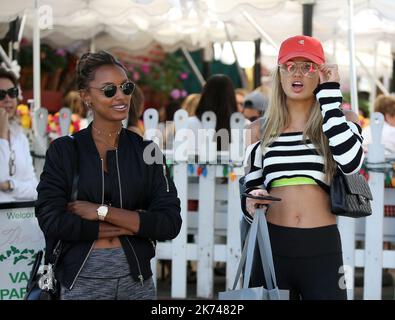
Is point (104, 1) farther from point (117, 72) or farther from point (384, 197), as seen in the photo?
point (117, 72)

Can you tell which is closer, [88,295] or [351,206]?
[88,295]

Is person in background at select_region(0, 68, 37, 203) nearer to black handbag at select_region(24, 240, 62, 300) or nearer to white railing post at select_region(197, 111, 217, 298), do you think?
white railing post at select_region(197, 111, 217, 298)

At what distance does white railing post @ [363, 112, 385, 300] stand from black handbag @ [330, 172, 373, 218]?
2449 millimetres

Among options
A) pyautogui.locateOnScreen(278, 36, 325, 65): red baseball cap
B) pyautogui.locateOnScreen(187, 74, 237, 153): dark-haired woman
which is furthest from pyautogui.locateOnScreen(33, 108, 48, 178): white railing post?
pyautogui.locateOnScreen(278, 36, 325, 65): red baseball cap

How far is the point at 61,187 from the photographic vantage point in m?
3.16

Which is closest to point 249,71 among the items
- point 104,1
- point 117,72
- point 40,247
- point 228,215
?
point 104,1

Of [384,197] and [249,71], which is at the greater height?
[249,71]

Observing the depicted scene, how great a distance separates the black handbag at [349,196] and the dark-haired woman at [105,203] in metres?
0.74

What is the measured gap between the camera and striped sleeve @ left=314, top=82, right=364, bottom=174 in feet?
11.5

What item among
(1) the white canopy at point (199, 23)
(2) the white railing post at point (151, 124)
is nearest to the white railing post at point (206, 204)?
(2) the white railing post at point (151, 124)

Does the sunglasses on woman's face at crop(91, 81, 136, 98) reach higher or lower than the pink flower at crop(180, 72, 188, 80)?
lower

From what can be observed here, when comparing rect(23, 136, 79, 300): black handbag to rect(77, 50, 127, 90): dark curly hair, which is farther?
rect(77, 50, 127, 90): dark curly hair

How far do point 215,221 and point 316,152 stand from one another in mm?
3070
